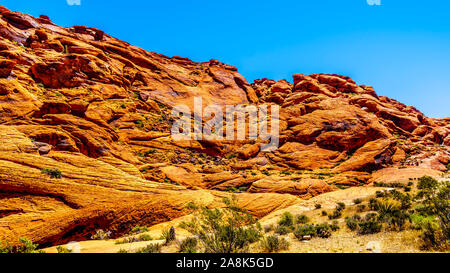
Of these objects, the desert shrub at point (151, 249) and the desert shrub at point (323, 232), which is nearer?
the desert shrub at point (151, 249)

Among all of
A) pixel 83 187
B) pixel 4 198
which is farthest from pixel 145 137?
pixel 4 198

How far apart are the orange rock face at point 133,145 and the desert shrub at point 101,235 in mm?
339

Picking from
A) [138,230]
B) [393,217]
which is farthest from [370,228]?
[138,230]

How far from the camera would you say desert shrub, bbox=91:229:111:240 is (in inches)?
462

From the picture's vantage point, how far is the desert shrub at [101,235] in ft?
38.5

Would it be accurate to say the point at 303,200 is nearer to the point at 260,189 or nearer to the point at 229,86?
the point at 260,189

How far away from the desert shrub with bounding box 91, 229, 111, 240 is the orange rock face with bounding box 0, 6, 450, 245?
339mm

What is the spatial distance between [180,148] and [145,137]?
494cm

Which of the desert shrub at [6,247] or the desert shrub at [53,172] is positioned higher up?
the desert shrub at [53,172]

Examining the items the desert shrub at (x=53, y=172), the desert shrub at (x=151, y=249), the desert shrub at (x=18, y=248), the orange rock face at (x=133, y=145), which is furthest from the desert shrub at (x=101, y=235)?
the desert shrub at (x=151, y=249)

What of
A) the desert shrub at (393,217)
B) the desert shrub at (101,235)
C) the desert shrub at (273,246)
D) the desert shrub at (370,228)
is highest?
the desert shrub at (393,217)

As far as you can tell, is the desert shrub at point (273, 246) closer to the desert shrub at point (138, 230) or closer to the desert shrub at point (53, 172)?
the desert shrub at point (138, 230)

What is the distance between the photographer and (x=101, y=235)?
38.7 ft

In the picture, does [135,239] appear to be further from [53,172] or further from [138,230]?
[53,172]
